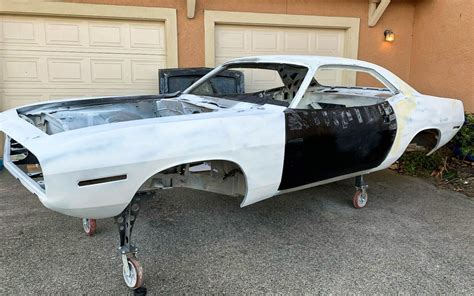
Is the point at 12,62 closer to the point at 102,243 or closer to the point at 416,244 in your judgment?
the point at 102,243

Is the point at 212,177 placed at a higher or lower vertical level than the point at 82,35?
lower

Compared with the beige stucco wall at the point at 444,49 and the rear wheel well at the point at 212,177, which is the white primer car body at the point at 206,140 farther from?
the beige stucco wall at the point at 444,49

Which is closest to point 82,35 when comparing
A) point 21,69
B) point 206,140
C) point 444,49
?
point 21,69

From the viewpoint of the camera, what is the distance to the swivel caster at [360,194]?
4180 mm

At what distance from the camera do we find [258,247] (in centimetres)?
335

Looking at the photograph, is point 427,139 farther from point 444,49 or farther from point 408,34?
point 408,34

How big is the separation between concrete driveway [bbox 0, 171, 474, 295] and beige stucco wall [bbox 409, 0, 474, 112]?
2761 mm

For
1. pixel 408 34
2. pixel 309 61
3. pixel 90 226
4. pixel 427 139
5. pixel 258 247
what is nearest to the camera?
pixel 258 247

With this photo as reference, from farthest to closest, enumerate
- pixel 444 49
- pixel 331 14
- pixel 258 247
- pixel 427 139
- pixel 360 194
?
pixel 331 14
pixel 444 49
pixel 427 139
pixel 360 194
pixel 258 247

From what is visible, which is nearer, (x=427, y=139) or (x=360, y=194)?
(x=360, y=194)

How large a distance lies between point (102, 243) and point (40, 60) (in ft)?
13.0

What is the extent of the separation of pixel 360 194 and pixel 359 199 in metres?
0.06

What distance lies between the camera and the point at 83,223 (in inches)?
144

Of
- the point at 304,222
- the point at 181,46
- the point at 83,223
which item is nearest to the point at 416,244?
the point at 304,222
